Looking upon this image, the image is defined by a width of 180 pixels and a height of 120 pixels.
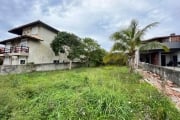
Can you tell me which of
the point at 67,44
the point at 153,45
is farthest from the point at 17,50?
the point at 153,45

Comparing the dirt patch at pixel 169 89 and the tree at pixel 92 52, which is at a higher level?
the tree at pixel 92 52

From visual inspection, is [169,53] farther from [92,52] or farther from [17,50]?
[17,50]

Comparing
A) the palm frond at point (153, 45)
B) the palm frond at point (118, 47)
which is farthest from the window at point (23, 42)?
the palm frond at point (153, 45)

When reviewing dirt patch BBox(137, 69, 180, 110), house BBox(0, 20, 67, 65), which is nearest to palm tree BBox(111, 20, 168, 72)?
dirt patch BBox(137, 69, 180, 110)

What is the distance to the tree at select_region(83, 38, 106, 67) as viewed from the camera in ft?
91.6

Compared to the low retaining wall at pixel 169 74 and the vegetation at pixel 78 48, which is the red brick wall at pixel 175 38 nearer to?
the vegetation at pixel 78 48

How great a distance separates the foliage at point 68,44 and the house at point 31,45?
1.80 m

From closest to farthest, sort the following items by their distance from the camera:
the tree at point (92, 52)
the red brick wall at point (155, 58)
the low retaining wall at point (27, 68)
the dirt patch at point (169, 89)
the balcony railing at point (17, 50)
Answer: the dirt patch at point (169, 89) < the low retaining wall at point (27, 68) < the balcony railing at point (17, 50) < the red brick wall at point (155, 58) < the tree at point (92, 52)

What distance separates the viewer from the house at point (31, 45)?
23672 mm

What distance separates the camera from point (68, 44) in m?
25.2

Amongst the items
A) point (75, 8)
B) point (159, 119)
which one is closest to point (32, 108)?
point (159, 119)

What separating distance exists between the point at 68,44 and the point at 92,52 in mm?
4686

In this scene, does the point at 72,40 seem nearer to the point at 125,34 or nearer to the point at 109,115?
the point at 125,34

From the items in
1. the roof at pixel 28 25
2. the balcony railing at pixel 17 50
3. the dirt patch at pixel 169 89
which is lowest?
the dirt patch at pixel 169 89
